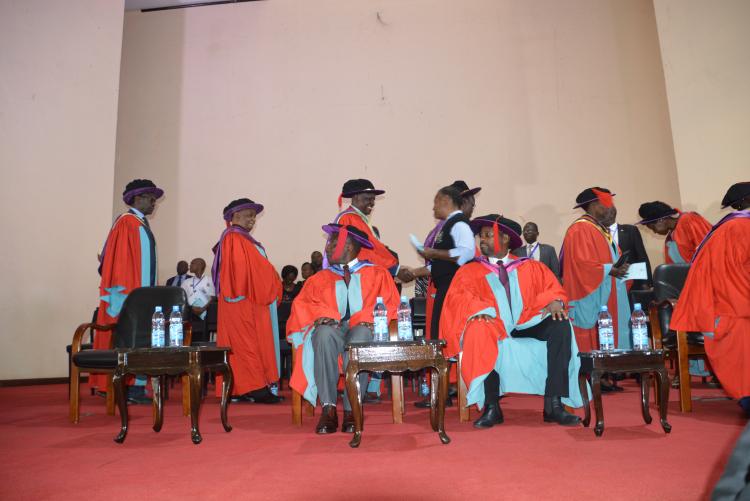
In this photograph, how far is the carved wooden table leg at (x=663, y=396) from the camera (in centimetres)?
390

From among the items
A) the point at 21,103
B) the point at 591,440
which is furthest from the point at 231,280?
the point at 21,103

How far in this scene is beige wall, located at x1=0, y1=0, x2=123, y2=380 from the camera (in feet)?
28.4

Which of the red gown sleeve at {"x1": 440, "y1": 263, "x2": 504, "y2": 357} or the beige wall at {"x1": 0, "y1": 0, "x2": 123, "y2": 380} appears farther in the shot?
the beige wall at {"x1": 0, "y1": 0, "x2": 123, "y2": 380}

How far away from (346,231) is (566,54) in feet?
22.6

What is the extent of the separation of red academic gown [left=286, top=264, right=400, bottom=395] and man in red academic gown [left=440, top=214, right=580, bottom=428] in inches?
19.4

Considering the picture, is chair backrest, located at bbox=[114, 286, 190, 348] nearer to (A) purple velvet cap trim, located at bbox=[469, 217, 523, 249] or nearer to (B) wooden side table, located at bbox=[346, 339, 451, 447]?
(B) wooden side table, located at bbox=[346, 339, 451, 447]

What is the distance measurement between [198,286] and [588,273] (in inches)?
221

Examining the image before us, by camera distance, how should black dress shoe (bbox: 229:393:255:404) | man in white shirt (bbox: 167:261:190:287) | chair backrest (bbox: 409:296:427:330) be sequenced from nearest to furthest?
black dress shoe (bbox: 229:393:255:404) → chair backrest (bbox: 409:296:427:330) → man in white shirt (bbox: 167:261:190:287)

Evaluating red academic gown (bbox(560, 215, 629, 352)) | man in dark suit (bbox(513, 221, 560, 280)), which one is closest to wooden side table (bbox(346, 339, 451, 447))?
red academic gown (bbox(560, 215, 629, 352))

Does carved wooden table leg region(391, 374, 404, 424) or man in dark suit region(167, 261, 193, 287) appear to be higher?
man in dark suit region(167, 261, 193, 287)

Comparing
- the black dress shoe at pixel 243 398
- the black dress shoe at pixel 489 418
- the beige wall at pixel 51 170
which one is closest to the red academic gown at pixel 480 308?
the black dress shoe at pixel 489 418

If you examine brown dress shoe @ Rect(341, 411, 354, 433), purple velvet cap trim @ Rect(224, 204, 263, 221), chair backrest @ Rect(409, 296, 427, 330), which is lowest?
brown dress shoe @ Rect(341, 411, 354, 433)

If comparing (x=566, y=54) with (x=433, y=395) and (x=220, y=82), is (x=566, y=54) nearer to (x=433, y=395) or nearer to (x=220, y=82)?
(x=220, y=82)

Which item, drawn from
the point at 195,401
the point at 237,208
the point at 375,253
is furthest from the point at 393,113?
the point at 195,401
